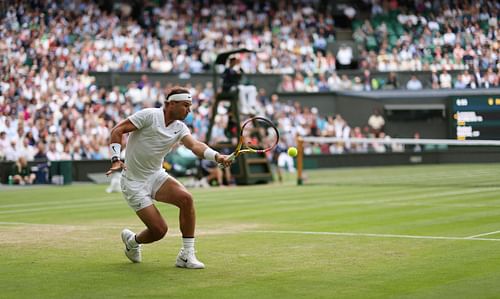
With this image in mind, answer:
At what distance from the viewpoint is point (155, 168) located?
10789 mm

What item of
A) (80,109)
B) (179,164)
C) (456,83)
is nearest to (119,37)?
(80,109)

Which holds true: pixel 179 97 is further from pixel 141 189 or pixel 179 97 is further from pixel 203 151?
pixel 141 189

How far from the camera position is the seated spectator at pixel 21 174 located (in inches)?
1201

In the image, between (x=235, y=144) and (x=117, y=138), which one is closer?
(x=117, y=138)

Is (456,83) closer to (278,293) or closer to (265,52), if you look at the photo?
(265,52)

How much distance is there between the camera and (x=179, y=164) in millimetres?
33500

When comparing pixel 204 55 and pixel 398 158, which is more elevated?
pixel 204 55

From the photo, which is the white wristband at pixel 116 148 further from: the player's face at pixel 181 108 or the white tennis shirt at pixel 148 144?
the player's face at pixel 181 108

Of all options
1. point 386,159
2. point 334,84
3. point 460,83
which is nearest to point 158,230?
point 460,83

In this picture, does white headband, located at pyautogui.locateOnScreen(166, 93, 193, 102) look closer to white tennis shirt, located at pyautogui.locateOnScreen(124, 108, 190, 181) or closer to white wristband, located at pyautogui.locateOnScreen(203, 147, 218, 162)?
white tennis shirt, located at pyautogui.locateOnScreen(124, 108, 190, 181)

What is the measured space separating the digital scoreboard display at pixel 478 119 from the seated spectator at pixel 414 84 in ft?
23.1

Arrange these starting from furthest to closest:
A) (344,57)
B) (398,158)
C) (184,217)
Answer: (344,57) < (398,158) < (184,217)

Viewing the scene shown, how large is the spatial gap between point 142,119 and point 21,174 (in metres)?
21.1

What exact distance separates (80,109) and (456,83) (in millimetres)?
15471
